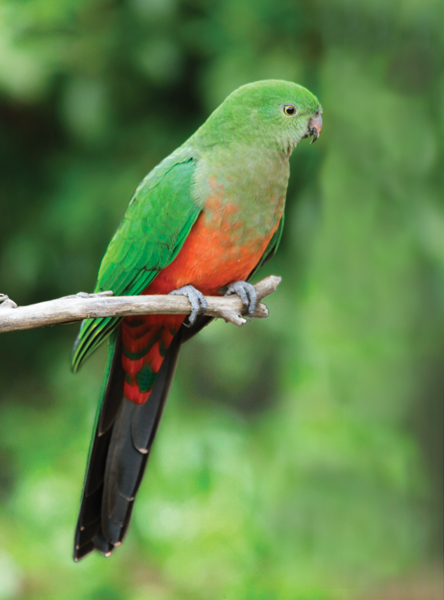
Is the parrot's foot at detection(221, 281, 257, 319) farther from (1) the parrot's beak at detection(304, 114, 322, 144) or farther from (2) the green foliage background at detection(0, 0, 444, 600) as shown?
(2) the green foliage background at detection(0, 0, 444, 600)

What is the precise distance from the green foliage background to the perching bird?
744 mm

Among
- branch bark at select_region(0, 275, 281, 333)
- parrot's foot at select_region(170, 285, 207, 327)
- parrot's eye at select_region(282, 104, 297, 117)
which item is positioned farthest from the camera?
parrot's eye at select_region(282, 104, 297, 117)

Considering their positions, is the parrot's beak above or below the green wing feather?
above

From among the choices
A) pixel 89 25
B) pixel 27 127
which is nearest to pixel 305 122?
pixel 89 25

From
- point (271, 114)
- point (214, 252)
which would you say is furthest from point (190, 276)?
point (271, 114)

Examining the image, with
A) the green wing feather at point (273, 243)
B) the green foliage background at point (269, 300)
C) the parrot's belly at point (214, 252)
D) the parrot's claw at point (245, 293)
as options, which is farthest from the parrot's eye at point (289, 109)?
the green foliage background at point (269, 300)

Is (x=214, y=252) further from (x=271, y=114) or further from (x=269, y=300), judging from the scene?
(x=269, y=300)

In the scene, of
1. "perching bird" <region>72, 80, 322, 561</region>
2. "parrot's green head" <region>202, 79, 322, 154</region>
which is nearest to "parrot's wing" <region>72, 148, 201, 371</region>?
"perching bird" <region>72, 80, 322, 561</region>

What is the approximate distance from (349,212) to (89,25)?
1.33m

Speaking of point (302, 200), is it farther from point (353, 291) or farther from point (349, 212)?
point (353, 291)

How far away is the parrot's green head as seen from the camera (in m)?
1.72

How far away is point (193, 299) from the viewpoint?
167cm

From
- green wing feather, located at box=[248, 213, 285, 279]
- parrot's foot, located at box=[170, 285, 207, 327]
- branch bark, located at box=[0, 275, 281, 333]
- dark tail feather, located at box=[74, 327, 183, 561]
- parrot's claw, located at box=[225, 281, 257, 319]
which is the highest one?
green wing feather, located at box=[248, 213, 285, 279]

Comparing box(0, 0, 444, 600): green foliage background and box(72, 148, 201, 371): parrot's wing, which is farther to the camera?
box(0, 0, 444, 600): green foliage background
